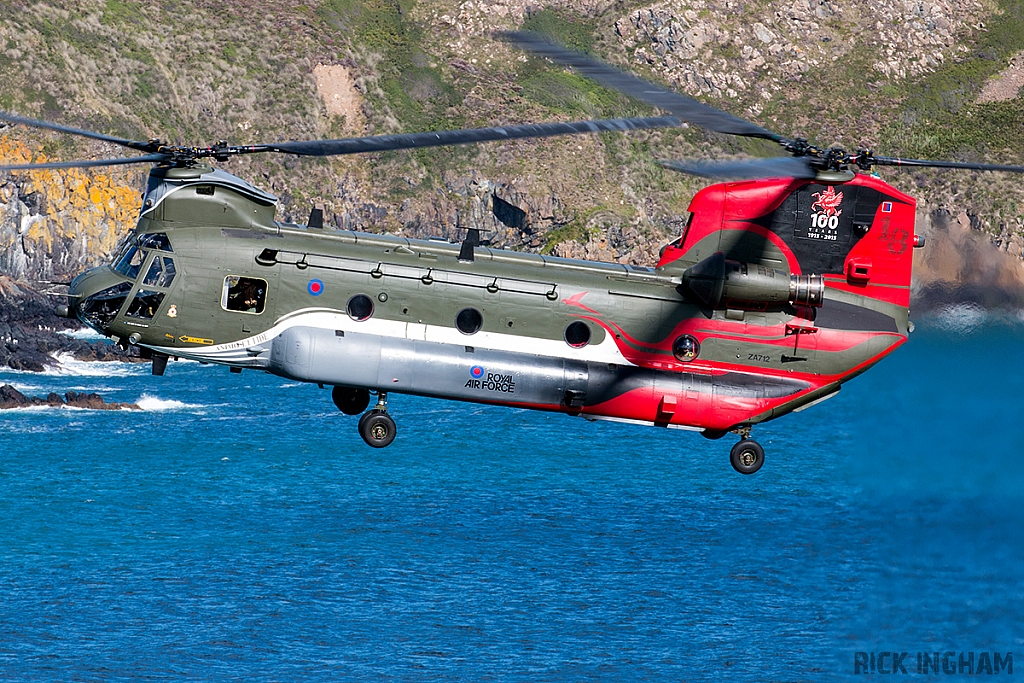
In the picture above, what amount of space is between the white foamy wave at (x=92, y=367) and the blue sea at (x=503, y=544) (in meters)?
1.98

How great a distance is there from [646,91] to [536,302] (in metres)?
6.55

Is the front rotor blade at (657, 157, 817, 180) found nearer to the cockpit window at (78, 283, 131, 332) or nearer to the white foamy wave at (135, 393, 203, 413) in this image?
the cockpit window at (78, 283, 131, 332)

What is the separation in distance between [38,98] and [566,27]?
7172 centimetres

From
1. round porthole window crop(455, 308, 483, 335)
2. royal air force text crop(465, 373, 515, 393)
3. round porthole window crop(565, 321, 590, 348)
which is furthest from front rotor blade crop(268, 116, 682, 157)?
royal air force text crop(465, 373, 515, 393)

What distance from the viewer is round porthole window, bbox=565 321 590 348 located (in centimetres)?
2884

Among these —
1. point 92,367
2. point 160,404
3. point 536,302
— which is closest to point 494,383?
point 536,302

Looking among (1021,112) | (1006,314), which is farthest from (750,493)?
(1006,314)

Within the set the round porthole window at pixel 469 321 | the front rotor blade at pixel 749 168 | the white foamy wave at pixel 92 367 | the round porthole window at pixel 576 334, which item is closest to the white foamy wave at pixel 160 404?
the white foamy wave at pixel 92 367

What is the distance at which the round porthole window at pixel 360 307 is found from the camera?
28.2m

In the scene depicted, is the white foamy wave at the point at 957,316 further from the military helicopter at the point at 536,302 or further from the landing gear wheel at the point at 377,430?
the landing gear wheel at the point at 377,430

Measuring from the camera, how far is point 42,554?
10244 cm

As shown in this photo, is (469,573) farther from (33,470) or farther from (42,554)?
(33,470)

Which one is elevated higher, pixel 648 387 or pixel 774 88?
pixel 774 88

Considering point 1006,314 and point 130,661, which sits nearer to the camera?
point 1006,314
